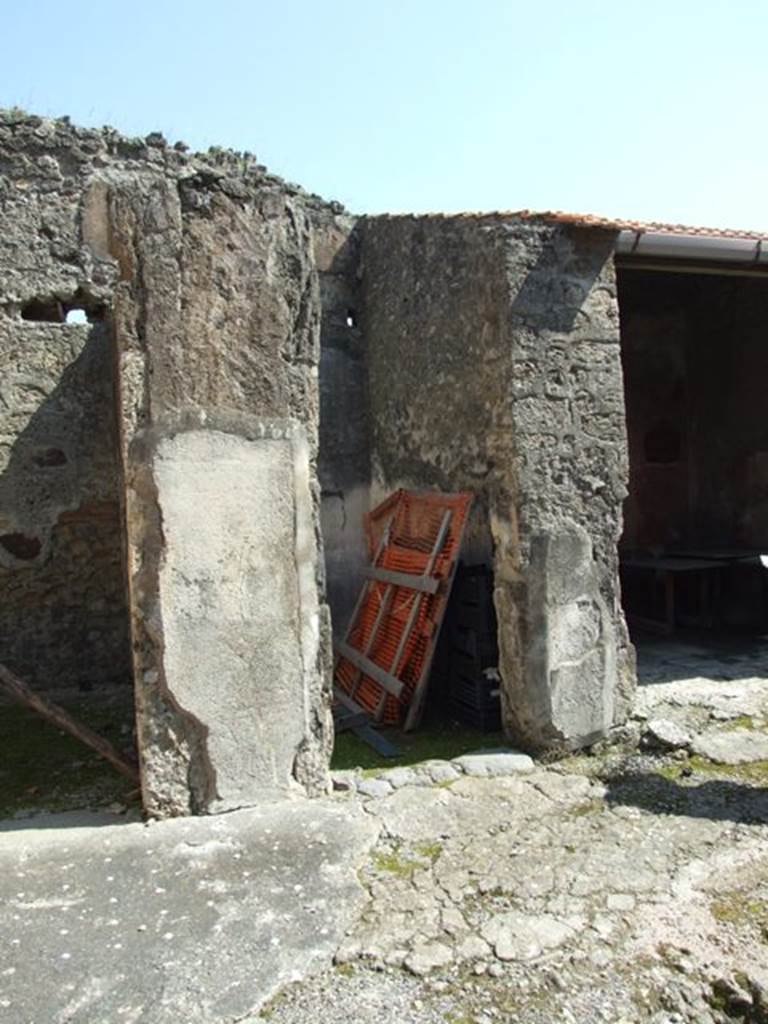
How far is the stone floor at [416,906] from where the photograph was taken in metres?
2.44

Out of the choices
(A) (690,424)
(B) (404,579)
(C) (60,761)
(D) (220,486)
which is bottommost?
(C) (60,761)

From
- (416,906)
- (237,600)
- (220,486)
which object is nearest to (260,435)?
(220,486)

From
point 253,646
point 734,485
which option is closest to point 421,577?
point 253,646

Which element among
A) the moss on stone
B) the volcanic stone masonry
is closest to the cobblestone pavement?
the moss on stone

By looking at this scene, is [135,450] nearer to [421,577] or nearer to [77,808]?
[77,808]

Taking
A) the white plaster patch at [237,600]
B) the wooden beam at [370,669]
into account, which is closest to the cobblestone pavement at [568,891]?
the white plaster patch at [237,600]

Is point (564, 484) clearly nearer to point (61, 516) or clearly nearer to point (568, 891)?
point (568, 891)

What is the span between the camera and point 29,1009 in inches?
93.7

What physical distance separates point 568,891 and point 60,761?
2915 mm

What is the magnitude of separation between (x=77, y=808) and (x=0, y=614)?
2.40 m

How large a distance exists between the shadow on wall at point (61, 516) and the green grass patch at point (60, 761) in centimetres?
42

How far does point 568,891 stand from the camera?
9.97 feet

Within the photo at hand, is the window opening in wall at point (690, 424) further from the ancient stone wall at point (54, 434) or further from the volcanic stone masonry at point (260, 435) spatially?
the ancient stone wall at point (54, 434)

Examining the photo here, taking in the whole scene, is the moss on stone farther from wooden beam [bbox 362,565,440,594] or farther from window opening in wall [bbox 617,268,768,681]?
window opening in wall [bbox 617,268,768,681]
